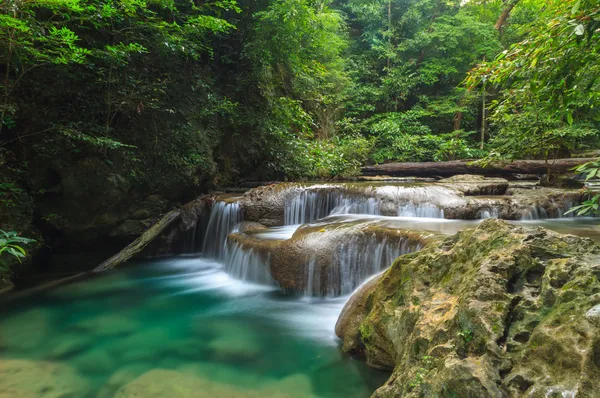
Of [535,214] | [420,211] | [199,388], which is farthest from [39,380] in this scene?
[535,214]

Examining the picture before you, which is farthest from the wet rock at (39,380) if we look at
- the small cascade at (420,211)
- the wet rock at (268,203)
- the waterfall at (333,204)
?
the small cascade at (420,211)

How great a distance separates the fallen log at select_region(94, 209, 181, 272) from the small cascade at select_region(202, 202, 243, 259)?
3.17 feet

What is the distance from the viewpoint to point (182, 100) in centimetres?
814

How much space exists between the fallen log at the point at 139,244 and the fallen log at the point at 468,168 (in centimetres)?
794

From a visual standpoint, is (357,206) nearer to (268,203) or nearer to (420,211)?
(420,211)

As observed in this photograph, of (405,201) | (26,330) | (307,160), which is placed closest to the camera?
(26,330)

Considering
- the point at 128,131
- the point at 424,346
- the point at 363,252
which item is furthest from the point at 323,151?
the point at 424,346

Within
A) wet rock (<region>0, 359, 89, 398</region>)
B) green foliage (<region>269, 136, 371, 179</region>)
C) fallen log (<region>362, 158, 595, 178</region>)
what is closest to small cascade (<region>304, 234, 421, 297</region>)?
wet rock (<region>0, 359, 89, 398</region>)

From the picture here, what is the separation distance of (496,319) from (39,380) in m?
3.75

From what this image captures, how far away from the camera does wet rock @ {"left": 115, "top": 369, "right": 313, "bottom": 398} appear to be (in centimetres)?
274

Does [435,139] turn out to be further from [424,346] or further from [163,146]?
[424,346]

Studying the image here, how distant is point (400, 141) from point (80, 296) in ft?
46.0

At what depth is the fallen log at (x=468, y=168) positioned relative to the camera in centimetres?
970

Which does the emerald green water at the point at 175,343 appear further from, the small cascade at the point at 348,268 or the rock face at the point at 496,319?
the rock face at the point at 496,319
